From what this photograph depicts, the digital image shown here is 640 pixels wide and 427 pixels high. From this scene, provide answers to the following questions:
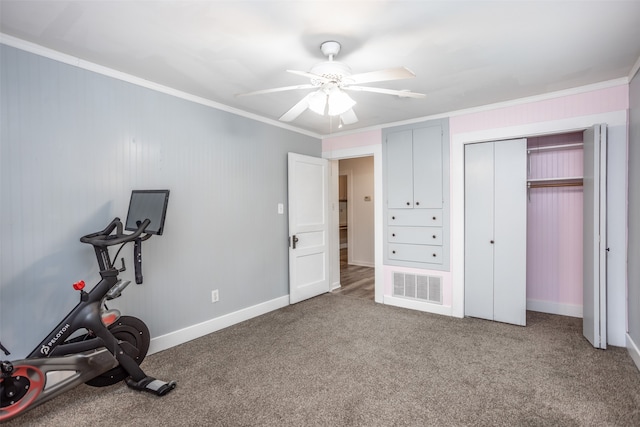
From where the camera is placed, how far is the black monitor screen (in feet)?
7.72

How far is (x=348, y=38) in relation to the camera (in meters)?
2.17

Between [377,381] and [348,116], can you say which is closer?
[377,381]

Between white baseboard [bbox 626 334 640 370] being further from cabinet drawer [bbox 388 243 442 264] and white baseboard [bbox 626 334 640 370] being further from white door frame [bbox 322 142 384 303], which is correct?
white door frame [bbox 322 142 384 303]

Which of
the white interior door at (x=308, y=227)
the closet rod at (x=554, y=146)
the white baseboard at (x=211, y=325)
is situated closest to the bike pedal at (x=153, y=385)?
the white baseboard at (x=211, y=325)

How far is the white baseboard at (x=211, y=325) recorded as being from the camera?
2.97 meters

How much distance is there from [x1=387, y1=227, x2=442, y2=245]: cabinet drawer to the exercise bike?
293 centimetres

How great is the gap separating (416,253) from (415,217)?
1.53 ft

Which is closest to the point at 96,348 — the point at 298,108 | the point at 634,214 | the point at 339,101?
the point at 298,108

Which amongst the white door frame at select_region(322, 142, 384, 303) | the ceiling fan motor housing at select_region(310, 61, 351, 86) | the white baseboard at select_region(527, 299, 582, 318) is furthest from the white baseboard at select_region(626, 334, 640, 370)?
the ceiling fan motor housing at select_region(310, 61, 351, 86)

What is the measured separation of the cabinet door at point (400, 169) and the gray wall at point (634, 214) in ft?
6.71

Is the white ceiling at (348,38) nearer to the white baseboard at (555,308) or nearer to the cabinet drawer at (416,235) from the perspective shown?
the cabinet drawer at (416,235)

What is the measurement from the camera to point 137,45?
2.26 metres

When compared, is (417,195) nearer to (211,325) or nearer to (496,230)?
(496,230)

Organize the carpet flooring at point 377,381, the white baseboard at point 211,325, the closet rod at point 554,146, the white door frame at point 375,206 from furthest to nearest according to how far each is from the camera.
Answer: the white door frame at point 375,206, the closet rod at point 554,146, the white baseboard at point 211,325, the carpet flooring at point 377,381
